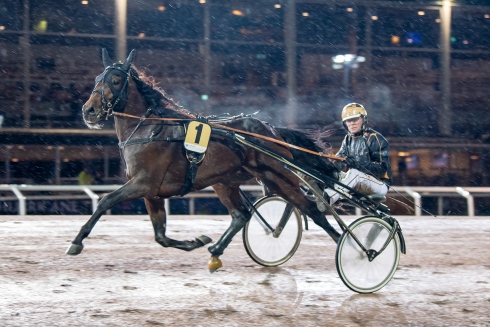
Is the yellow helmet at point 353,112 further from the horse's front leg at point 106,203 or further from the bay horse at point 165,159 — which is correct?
the horse's front leg at point 106,203

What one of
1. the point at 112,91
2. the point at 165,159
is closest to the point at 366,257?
the point at 165,159

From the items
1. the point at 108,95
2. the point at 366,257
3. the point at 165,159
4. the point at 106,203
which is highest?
the point at 108,95

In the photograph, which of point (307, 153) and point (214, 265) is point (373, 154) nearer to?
point (307, 153)

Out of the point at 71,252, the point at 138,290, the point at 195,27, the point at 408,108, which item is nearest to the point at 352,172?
the point at 138,290

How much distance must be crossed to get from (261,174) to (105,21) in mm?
12290

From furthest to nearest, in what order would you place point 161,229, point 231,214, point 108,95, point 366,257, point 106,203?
point 231,214
point 161,229
point 108,95
point 366,257
point 106,203

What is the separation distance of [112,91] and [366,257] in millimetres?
2597

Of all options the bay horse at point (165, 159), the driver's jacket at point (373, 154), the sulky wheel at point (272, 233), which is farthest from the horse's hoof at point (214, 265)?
the driver's jacket at point (373, 154)

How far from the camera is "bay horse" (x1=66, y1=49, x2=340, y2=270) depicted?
5.92m

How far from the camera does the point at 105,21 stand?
1766 cm

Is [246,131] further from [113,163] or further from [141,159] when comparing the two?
[113,163]

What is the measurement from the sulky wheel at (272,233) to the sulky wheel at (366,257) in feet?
3.76

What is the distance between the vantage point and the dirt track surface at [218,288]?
478cm

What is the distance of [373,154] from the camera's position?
237 inches
